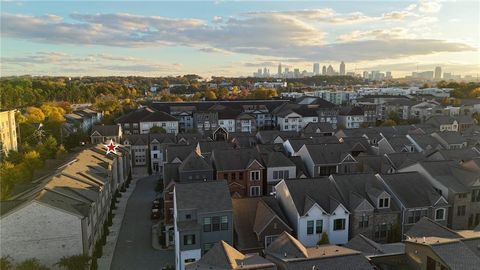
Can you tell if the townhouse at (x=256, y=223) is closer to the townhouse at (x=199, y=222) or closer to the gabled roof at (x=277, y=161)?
the townhouse at (x=199, y=222)

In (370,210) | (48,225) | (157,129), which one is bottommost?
(370,210)

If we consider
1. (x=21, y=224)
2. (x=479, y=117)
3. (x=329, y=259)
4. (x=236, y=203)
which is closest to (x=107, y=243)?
(x=21, y=224)

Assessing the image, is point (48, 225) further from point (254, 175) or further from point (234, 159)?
point (254, 175)

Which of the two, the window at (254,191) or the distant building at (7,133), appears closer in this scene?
the window at (254,191)

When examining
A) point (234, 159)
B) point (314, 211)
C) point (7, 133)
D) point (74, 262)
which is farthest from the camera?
point (7, 133)

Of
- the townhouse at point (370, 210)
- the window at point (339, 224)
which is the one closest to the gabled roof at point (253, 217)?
the window at point (339, 224)

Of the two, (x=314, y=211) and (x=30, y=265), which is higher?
(x=314, y=211)

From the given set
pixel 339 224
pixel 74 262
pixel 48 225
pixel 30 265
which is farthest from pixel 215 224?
pixel 30 265

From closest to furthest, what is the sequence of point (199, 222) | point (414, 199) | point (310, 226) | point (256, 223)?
point (199, 222) < point (256, 223) < point (310, 226) < point (414, 199)
